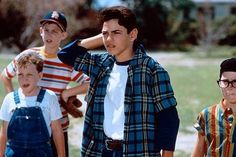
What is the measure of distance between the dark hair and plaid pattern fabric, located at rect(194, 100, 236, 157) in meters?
0.78

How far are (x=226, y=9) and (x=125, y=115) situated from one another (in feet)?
216

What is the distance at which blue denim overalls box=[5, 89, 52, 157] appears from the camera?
11.9ft

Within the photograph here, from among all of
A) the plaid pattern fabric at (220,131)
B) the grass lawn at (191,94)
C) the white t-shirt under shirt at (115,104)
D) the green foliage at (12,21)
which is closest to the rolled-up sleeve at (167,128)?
the white t-shirt under shirt at (115,104)

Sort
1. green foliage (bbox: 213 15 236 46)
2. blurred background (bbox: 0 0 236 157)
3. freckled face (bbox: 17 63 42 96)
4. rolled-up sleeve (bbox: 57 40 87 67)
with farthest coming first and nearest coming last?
green foliage (bbox: 213 15 236 46), blurred background (bbox: 0 0 236 157), freckled face (bbox: 17 63 42 96), rolled-up sleeve (bbox: 57 40 87 67)

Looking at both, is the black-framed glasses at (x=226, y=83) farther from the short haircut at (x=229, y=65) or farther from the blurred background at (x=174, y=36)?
the blurred background at (x=174, y=36)

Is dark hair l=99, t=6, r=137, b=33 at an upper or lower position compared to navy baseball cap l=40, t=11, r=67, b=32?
lower

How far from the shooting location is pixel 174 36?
166ft

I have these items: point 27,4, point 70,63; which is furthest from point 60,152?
point 27,4

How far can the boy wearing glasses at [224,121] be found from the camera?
3445 millimetres

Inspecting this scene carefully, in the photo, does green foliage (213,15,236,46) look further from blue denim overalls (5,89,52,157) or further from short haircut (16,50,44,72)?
blue denim overalls (5,89,52,157)

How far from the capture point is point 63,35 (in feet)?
14.2

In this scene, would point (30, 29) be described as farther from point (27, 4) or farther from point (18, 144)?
point (18, 144)

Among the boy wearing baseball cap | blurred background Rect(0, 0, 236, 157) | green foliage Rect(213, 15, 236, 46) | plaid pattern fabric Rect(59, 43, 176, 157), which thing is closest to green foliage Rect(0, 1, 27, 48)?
blurred background Rect(0, 0, 236, 157)

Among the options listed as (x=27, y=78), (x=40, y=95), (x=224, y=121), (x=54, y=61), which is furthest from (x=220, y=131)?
(x=54, y=61)
